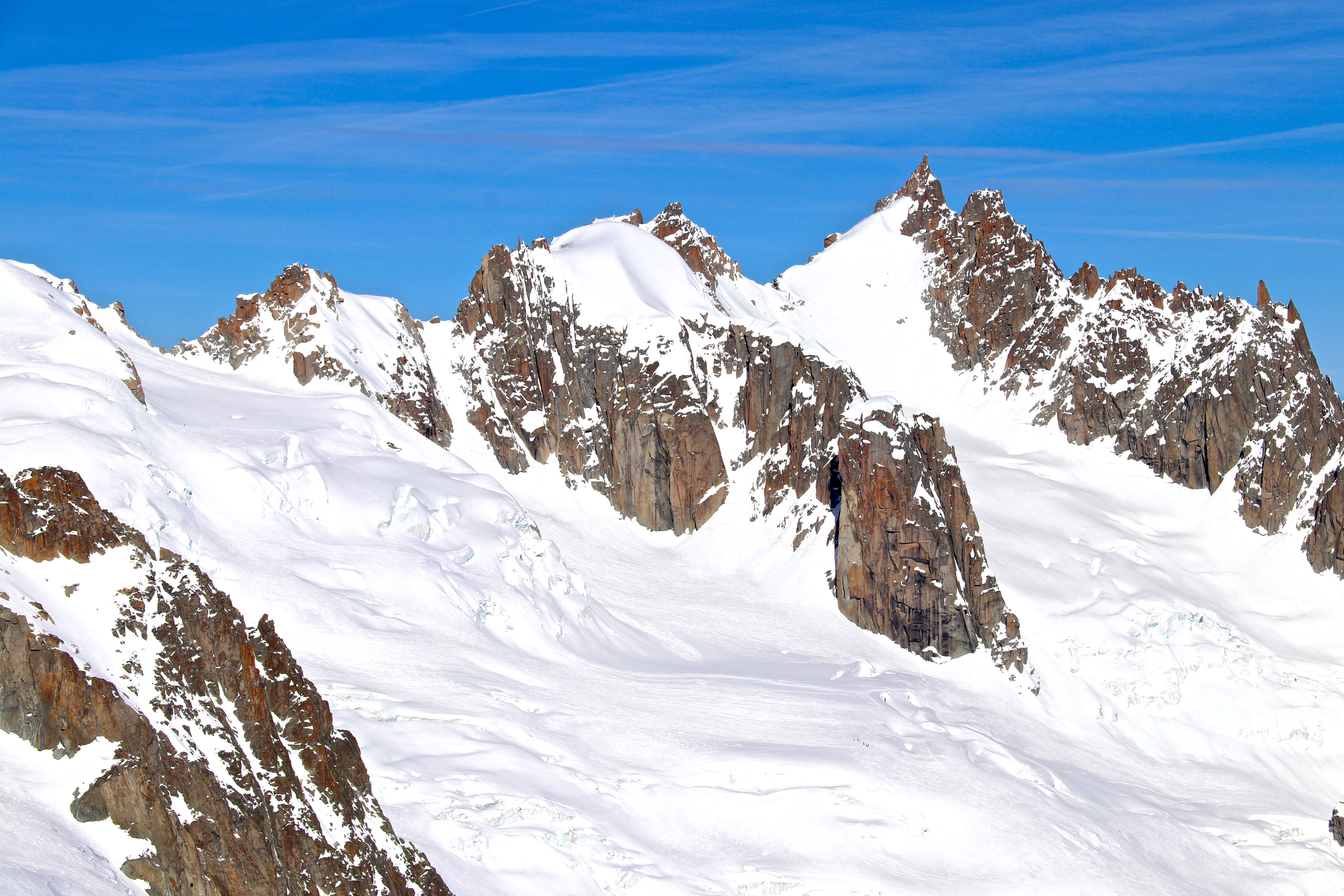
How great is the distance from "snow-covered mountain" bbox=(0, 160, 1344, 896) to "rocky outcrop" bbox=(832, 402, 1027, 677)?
34cm

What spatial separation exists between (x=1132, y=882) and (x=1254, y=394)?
267 feet

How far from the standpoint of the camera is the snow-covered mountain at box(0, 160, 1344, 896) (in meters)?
38.0

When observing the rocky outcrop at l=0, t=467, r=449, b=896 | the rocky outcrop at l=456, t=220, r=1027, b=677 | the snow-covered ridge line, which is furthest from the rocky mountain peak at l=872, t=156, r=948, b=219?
the rocky outcrop at l=0, t=467, r=449, b=896

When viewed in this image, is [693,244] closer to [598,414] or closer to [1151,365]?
[598,414]

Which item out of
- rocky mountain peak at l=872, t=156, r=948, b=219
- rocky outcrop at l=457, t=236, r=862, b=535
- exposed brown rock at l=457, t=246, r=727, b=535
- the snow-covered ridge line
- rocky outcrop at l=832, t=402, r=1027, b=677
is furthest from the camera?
rocky mountain peak at l=872, t=156, r=948, b=219

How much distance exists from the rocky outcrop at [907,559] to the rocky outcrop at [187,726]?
65008 mm

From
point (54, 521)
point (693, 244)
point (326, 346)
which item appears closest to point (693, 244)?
point (693, 244)

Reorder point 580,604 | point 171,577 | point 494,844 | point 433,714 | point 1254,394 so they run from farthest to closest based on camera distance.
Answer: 1. point 1254,394
2. point 580,604
3. point 433,714
4. point 494,844
5. point 171,577

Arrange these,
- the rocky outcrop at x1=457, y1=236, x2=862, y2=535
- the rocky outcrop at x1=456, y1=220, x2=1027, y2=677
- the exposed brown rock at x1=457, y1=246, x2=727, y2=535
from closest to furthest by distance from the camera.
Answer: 1. the rocky outcrop at x1=456, y1=220, x2=1027, y2=677
2. the rocky outcrop at x1=457, y1=236, x2=862, y2=535
3. the exposed brown rock at x1=457, y1=246, x2=727, y2=535

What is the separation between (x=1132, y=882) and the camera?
74125 millimetres

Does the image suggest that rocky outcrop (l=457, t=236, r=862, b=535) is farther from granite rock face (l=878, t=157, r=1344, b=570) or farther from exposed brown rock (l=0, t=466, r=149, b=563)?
exposed brown rock (l=0, t=466, r=149, b=563)

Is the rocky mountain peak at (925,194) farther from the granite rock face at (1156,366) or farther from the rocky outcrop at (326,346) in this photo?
the rocky outcrop at (326,346)

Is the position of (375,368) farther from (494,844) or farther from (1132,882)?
(1132,882)

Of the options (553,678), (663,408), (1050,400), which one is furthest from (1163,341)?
(553,678)
